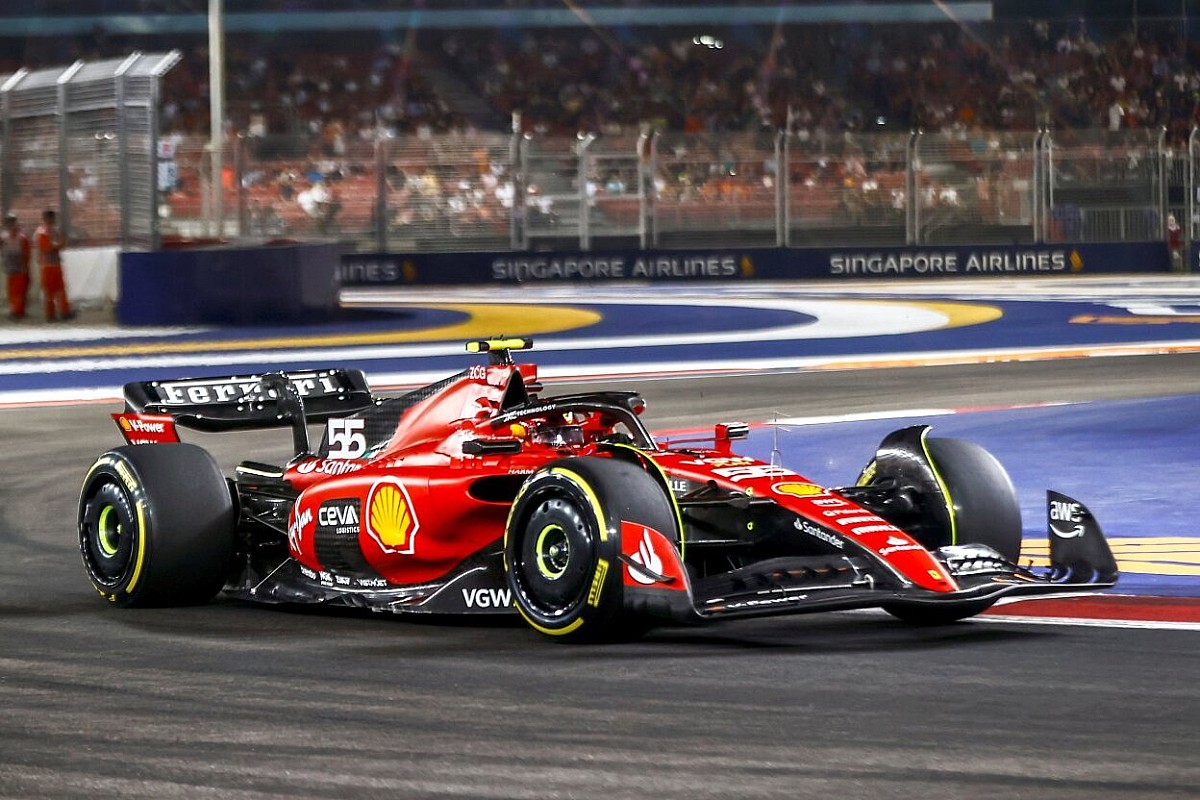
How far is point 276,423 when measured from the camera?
9219 millimetres

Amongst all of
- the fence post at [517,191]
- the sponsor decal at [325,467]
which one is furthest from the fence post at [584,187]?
the sponsor decal at [325,467]

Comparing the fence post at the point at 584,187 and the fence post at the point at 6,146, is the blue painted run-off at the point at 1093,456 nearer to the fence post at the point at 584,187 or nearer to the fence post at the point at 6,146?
the fence post at the point at 6,146

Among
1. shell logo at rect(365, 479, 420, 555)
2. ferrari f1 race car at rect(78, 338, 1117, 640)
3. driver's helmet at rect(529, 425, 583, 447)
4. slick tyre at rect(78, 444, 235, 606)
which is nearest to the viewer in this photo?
ferrari f1 race car at rect(78, 338, 1117, 640)

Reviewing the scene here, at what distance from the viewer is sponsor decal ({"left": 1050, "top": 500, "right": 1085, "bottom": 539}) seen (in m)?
7.40

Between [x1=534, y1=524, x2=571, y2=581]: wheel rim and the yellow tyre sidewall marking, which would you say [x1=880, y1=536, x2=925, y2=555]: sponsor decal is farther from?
[x1=534, y1=524, x2=571, y2=581]: wheel rim

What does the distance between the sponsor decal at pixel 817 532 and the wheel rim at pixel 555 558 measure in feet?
2.32

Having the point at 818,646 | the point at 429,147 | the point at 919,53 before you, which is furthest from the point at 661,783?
the point at 919,53

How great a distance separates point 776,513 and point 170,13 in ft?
130

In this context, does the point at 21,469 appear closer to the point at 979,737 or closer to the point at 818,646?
the point at 818,646

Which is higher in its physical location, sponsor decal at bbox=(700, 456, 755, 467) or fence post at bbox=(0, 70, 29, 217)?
fence post at bbox=(0, 70, 29, 217)

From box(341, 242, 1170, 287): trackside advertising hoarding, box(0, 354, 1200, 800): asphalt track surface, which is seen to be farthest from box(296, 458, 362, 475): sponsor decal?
box(341, 242, 1170, 287): trackside advertising hoarding

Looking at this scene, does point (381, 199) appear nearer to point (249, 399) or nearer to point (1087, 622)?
point (249, 399)

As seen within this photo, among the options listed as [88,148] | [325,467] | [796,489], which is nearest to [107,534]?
[325,467]

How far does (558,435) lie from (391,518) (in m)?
0.68
